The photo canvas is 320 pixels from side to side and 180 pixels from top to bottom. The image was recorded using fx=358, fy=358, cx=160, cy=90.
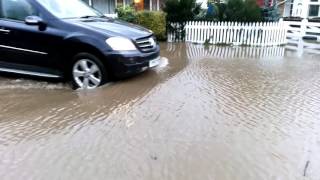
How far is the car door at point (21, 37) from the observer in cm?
619

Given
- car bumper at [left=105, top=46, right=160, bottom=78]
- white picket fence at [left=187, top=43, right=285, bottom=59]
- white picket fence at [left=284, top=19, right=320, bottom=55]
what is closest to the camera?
car bumper at [left=105, top=46, right=160, bottom=78]

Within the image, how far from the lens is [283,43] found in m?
Answer: 12.6

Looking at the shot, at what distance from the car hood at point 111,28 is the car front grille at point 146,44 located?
0.27ft

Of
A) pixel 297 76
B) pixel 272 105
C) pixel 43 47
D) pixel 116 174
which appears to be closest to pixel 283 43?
pixel 297 76

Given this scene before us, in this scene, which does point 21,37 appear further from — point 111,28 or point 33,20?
point 111,28

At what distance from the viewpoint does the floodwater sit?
3.28 metres

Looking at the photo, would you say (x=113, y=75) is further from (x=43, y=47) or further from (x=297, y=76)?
(x=297, y=76)

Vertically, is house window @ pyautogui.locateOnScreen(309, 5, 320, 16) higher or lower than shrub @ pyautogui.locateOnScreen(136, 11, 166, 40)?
higher

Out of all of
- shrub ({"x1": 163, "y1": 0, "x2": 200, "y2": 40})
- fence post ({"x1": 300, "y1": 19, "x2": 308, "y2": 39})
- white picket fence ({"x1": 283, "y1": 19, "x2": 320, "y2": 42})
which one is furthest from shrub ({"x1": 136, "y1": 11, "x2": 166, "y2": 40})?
fence post ({"x1": 300, "y1": 19, "x2": 308, "y2": 39})

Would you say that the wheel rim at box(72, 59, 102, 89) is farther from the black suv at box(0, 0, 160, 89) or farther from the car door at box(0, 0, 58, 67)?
the car door at box(0, 0, 58, 67)

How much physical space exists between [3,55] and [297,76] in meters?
5.68

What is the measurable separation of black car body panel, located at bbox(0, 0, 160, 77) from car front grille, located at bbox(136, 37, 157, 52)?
1.8 inches

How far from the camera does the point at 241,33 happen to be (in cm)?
1228

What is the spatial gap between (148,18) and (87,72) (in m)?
6.50
